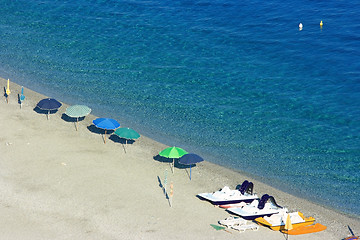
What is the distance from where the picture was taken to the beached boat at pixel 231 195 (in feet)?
128

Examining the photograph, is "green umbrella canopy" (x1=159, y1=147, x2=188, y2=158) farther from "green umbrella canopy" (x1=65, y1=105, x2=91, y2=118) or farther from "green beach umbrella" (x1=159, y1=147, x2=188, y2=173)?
"green umbrella canopy" (x1=65, y1=105, x2=91, y2=118)

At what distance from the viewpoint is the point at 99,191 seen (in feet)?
→ 130

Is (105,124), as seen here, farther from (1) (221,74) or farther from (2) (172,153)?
(1) (221,74)

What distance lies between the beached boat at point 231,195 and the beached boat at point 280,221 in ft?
8.28

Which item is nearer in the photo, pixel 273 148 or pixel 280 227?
pixel 280 227

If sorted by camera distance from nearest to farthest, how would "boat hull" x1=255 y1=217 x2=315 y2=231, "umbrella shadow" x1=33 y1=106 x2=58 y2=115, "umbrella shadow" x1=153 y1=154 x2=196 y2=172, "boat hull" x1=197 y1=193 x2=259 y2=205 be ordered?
"boat hull" x1=255 y1=217 x2=315 y2=231
"boat hull" x1=197 y1=193 x2=259 y2=205
"umbrella shadow" x1=153 y1=154 x2=196 y2=172
"umbrella shadow" x1=33 y1=106 x2=58 y2=115

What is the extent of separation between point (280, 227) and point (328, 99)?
22021 millimetres

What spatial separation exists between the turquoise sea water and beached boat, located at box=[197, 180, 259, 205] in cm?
427

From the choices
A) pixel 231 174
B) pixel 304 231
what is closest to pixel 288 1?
pixel 231 174

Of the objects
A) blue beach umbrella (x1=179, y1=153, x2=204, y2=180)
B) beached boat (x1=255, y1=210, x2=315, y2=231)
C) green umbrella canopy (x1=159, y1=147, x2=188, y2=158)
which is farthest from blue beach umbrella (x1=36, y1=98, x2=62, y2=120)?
beached boat (x1=255, y1=210, x2=315, y2=231)

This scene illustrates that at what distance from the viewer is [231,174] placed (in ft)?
146

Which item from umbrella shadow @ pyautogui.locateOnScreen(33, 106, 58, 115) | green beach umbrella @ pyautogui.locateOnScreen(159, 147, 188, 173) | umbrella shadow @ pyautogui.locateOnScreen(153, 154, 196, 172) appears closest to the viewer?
green beach umbrella @ pyautogui.locateOnScreen(159, 147, 188, 173)

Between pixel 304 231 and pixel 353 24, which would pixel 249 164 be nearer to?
pixel 304 231

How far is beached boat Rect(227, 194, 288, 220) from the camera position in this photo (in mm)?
37656
